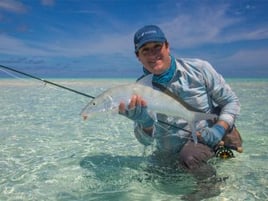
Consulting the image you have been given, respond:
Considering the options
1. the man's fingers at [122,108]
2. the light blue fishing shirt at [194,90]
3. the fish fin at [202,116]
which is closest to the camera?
the man's fingers at [122,108]

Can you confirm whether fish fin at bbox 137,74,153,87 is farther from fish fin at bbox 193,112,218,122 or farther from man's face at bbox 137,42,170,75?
fish fin at bbox 193,112,218,122

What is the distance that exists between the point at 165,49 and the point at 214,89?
80cm

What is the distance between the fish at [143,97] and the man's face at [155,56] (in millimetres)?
348

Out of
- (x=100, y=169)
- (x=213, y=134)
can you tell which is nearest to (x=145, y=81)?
(x=213, y=134)

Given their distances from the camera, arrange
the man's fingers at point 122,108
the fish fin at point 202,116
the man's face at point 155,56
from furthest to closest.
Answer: the man's face at point 155,56, the fish fin at point 202,116, the man's fingers at point 122,108

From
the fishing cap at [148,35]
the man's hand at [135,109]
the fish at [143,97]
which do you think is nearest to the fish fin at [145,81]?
the fish at [143,97]

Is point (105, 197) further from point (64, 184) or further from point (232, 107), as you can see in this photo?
point (232, 107)

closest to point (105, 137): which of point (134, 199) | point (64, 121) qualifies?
→ point (64, 121)

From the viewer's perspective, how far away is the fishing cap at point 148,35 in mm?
3909

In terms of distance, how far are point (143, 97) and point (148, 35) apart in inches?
28.9

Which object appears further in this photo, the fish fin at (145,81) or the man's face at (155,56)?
the man's face at (155,56)

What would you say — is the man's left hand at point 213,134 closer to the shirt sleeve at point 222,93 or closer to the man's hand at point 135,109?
the shirt sleeve at point 222,93

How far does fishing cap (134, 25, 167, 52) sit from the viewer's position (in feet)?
12.8

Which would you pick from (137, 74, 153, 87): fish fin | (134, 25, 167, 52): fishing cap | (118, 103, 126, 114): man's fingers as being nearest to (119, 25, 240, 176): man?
(134, 25, 167, 52): fishing cap
